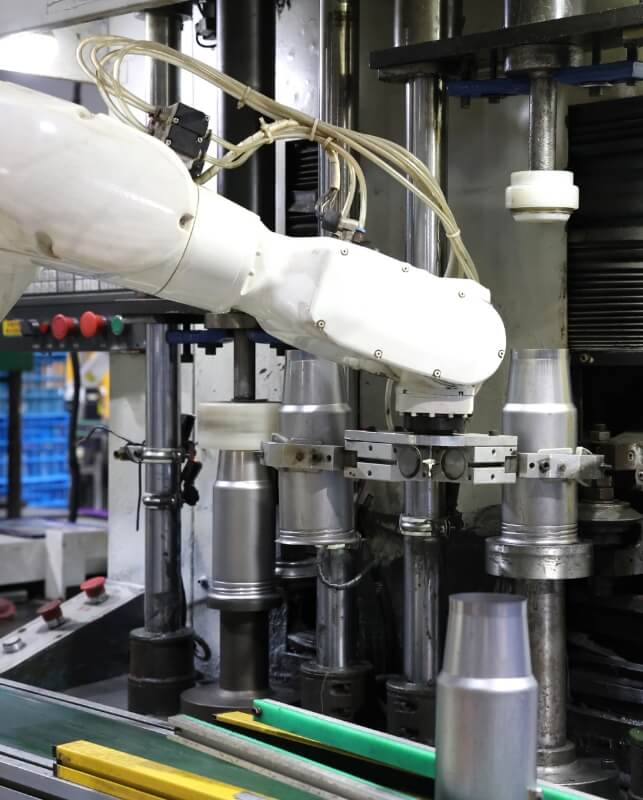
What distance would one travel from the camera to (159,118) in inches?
67.6

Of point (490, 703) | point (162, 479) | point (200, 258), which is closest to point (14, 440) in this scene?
point (162, 479)

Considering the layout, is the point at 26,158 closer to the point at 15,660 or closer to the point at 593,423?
the point at 593,423

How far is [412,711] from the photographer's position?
2.18 m

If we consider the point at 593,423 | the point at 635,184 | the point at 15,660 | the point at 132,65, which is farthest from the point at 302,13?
the point at 15,660

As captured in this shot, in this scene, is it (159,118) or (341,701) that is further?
(341,701)

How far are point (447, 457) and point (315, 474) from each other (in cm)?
30

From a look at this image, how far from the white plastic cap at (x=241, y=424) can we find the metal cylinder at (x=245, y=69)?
46 centimetres

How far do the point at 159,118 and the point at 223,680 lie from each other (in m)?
1.19

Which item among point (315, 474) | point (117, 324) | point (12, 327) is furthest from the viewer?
point (12, 327)

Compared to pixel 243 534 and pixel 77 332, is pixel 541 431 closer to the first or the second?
pixel 243 534

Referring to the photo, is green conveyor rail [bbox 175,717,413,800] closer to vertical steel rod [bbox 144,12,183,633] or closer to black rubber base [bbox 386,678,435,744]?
black rubber base [bbox 386,678,435,744]

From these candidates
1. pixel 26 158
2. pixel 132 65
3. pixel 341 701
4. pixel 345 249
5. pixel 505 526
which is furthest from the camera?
pixel 132 65

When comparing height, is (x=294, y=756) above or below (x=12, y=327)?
below

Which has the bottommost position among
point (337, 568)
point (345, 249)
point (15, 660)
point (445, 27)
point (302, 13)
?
point (15, 660)
